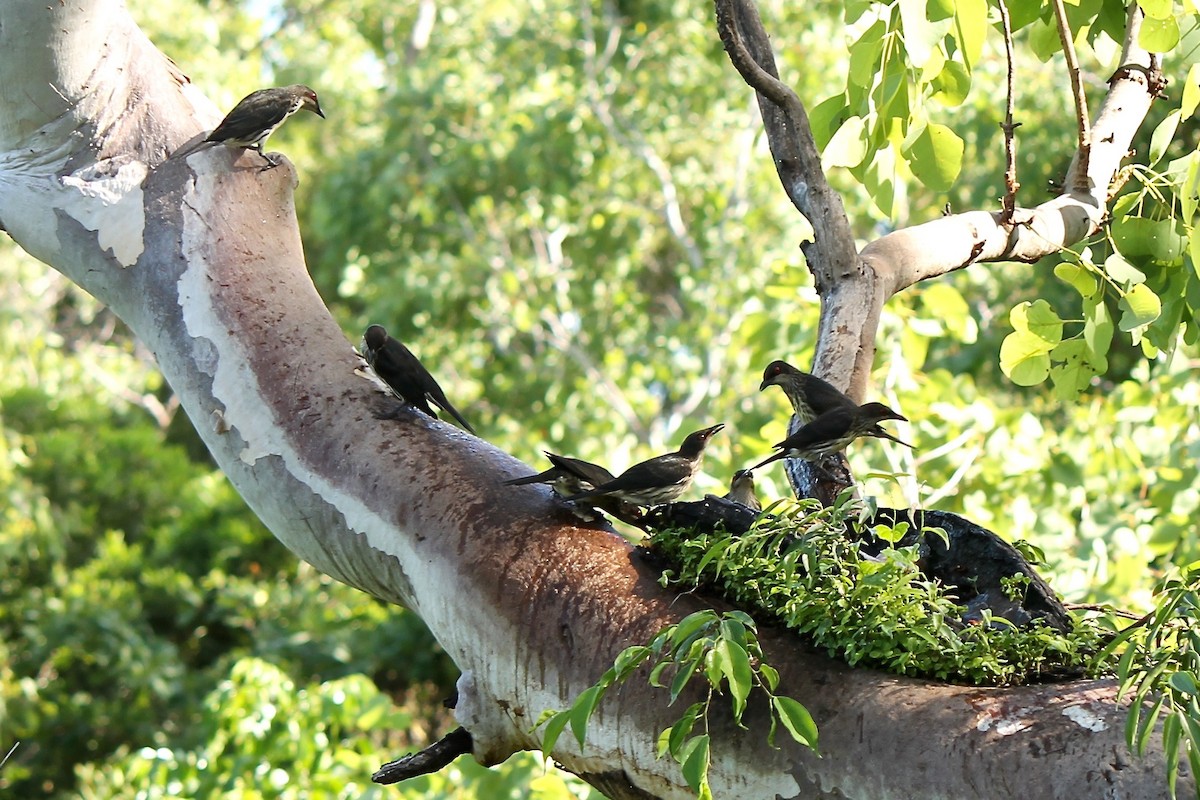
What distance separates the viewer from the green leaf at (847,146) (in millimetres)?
2254

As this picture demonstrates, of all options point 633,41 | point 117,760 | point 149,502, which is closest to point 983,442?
point 633,41

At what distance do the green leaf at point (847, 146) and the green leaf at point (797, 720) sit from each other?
1.12m

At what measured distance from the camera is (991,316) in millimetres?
8328

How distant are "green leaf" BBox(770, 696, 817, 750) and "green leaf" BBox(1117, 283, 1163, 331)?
1102 millimetres

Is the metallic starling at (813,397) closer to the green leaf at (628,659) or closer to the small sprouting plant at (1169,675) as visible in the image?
the small sprouting plant at (1169,675)

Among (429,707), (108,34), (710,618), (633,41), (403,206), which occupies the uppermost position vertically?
(633,41)

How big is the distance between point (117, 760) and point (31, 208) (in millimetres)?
7110

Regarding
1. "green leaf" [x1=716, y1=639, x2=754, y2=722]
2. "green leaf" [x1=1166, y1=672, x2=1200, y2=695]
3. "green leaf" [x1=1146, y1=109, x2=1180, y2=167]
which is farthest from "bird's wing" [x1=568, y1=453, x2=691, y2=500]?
"green leaf" [x1=1146, y1=109, x2=1180, y2=167]

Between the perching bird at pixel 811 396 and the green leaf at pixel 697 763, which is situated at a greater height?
the perching bird at pixel 811 396

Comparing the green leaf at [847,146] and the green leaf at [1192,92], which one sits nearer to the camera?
the green leaf at [1192,92]

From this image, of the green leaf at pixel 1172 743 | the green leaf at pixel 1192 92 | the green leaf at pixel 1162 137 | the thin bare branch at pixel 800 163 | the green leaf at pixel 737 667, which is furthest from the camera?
the thin bare branch at pixel 800 163

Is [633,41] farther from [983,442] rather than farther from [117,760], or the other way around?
[117,760]

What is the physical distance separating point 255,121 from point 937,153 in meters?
1.44

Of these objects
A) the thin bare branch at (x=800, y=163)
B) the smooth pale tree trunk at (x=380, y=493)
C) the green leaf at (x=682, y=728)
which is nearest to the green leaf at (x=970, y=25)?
the thin bare branch at (x=800, y=163)
